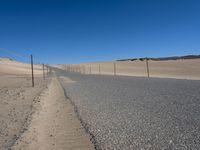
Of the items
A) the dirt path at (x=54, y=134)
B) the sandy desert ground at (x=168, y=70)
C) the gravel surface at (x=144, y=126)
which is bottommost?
the dirt path at (x=54, y=134)

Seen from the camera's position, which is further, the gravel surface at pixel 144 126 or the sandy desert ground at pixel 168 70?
the sandy desert ground at pixel 168 70

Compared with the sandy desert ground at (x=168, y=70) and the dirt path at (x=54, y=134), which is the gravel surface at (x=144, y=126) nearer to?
the dirt path at (x=54, y=134)

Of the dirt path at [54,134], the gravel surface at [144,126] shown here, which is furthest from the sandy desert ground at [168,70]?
the dirt path at [54,134]

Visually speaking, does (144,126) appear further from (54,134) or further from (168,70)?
(168,70)

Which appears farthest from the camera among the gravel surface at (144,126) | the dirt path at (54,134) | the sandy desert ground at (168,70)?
the sandy desert ground at (168,70)

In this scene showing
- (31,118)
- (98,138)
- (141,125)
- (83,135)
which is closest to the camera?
(98,138)

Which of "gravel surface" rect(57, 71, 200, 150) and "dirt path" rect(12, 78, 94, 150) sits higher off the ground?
"gravel surface" rect(57, 71, 200, 150)

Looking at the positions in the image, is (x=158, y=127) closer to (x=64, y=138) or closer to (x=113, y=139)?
(x=113, y=139)

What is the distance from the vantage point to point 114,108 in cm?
1173

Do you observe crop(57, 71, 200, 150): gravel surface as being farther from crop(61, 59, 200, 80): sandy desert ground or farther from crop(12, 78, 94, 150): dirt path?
crop(61, 59, 200, 80): sandy desert ground

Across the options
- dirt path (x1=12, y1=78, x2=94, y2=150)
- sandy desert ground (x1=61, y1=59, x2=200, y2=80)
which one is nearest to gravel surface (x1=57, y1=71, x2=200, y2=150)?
dirt path (x1=12, y1=78, x2=94, y2=150)

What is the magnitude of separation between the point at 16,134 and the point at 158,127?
3893mm

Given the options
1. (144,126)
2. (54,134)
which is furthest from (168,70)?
(54,134)

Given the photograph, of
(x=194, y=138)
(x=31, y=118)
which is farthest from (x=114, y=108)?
(x=194, y=138)
